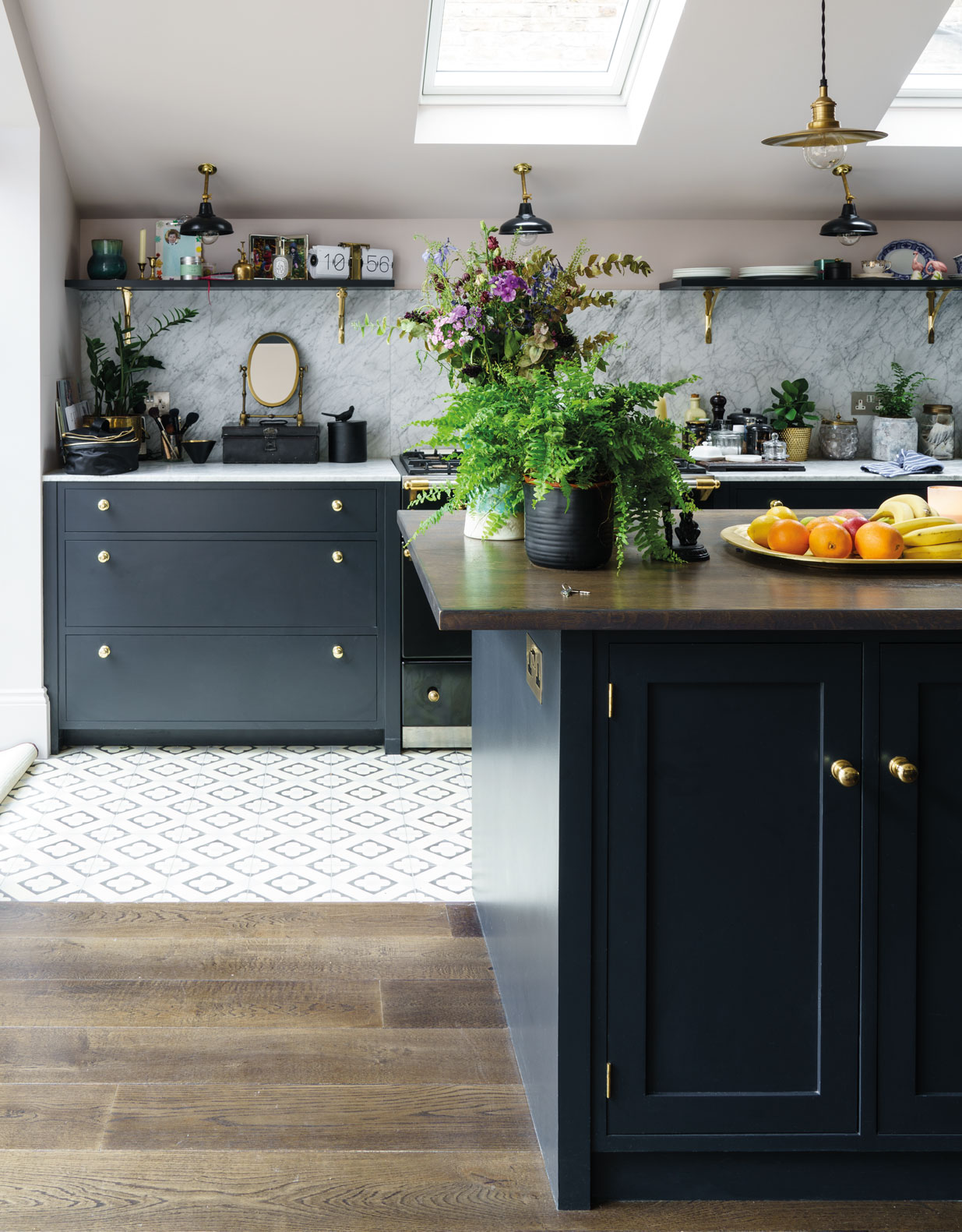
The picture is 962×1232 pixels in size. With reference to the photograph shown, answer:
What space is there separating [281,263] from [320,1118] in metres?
3.44

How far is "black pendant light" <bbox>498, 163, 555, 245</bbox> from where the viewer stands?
4.36 m

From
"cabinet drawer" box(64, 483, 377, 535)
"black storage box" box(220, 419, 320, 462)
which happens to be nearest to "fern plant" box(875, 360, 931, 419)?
"cabinet drawer" box(64, 483, 377, 535)

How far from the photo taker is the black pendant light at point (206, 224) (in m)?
4.46

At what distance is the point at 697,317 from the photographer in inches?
199

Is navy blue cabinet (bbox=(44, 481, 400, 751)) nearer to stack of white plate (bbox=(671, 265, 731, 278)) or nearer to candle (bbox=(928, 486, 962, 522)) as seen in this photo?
stack of white plate (bbox=(671, 265, 731, 278))

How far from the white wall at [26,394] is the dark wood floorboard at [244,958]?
1682 mm

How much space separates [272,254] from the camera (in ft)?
15.8

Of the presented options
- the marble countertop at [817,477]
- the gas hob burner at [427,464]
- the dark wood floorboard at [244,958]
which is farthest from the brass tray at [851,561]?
the marble countertop at [817,477]

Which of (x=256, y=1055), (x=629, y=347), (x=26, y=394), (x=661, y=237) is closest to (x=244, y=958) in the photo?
(x=256, y=1055)

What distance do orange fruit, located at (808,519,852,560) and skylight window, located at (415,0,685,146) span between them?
2.66 metres

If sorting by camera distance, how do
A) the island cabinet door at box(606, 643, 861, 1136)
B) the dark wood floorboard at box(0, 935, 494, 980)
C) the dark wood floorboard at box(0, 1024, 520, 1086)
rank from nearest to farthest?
1. the island cabinet door at box(606, 643, 861, 1136)
2. the dark wood floorboard at box(0, 1024, 520, 1086)
3. the dark wood floorboard at box(0, 935, 494, 980)

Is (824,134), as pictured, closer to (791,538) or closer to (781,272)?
(791,538)

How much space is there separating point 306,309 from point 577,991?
3.71m

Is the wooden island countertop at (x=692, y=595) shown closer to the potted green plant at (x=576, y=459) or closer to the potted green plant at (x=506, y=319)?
the potted green plant at (x=576, y=459)
